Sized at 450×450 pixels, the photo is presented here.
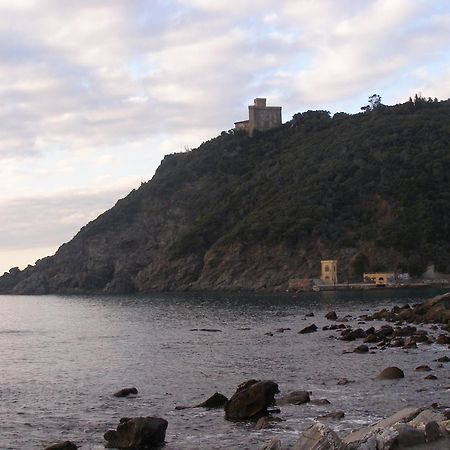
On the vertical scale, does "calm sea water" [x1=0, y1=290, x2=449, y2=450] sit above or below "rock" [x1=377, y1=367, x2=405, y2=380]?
below

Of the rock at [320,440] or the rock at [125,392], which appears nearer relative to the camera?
the rock at [320,440]

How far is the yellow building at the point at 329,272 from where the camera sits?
146375mm

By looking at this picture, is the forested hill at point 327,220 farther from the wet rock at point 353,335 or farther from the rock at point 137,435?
the rock at point 137,435

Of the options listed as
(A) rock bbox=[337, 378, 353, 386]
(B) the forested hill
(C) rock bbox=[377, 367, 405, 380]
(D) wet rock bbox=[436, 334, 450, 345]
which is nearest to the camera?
(A) rock bbox=[337, 378, 353, 386]

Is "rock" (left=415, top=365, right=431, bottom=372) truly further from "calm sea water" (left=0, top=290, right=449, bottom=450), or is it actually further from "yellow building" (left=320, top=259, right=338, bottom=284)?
"yellow building" (left=320, top=259, right=338, bottom=284)

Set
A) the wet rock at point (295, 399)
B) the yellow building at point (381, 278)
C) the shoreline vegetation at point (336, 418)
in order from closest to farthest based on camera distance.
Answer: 1. the shoreline vegetation at point (336, 418)
2. the wet rock at point (295, 399)
3. the yellow building at point (381, 278)

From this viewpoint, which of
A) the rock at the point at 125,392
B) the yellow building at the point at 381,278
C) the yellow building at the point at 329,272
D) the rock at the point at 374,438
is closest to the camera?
the rock at the point at 374,438

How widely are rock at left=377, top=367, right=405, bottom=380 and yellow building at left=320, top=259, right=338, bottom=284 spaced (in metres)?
112

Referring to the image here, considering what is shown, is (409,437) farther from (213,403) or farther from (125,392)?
(125,392)

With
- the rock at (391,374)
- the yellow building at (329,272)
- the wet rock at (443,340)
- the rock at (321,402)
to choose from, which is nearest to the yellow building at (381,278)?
the yellow building at (329,272)

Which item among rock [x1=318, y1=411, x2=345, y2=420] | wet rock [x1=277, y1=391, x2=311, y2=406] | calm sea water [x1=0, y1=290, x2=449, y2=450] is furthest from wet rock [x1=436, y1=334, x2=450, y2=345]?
rock [x1=318, y1=411, x2=345, y2=420]

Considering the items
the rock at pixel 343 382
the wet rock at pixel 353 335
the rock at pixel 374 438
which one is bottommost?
the rock at pixel 343 382

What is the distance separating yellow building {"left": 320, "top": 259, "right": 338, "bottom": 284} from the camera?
146 m

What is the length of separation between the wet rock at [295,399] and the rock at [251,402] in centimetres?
142
